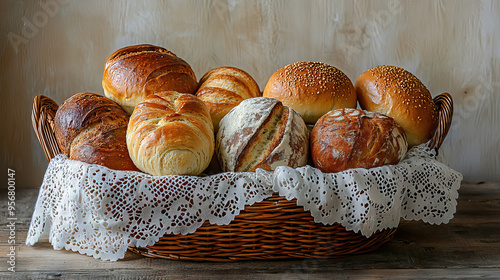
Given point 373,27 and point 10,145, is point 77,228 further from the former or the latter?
point 373,27

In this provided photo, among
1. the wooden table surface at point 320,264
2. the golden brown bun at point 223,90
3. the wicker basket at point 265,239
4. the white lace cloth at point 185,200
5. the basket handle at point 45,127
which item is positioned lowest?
the wooden table surface at point 320,264

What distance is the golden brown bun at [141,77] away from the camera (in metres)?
1.52

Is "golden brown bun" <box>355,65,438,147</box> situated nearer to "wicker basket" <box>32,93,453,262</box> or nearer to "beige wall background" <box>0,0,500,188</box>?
"wicker basket" <box>32,93,453,262</box>

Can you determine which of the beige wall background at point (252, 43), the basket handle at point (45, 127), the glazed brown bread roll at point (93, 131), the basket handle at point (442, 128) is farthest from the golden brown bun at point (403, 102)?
the basket handle at point (45, 127)

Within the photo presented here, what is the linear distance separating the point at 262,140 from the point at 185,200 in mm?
259

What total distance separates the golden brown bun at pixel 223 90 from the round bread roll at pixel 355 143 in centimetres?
31

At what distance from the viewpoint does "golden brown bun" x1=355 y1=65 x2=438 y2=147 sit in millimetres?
1490

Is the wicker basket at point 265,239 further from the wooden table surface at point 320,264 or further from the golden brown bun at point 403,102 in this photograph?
the golden brown bun at point 403,102

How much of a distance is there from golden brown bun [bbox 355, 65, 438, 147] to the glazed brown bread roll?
0.75 metres

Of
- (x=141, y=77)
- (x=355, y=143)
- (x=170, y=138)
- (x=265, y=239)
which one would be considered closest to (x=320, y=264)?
(x=265, y=239)

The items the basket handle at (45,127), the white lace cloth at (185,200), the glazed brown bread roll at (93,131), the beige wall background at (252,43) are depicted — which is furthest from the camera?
the beige wall background at (252,43)

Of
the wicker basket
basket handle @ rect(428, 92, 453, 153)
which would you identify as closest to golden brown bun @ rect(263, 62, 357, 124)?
basket handle @ rect(428, 92, 453, 153)

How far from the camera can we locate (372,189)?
123cm

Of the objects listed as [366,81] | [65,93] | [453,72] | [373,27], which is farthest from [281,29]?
[65,93]
